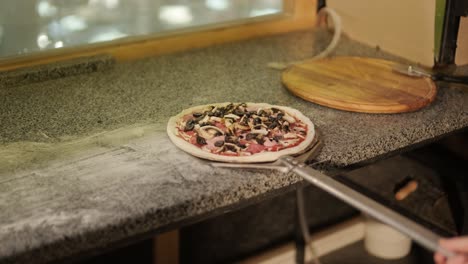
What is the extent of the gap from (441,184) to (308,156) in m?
0.80

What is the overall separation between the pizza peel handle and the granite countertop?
0.40ft

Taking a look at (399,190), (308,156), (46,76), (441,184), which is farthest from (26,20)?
(441,184)

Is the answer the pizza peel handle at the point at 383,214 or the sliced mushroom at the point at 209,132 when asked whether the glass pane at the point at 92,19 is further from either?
the pizza peel handle at the point at 383,214

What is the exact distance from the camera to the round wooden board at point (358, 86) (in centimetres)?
127

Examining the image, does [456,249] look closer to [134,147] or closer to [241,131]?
[241,131]

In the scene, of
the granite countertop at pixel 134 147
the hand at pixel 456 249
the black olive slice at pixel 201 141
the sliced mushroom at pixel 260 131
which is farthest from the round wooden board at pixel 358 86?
the hand at pixel 456 249

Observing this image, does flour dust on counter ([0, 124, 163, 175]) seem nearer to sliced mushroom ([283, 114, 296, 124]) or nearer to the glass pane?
sliced mushroom ([283, 114, 296, 124])

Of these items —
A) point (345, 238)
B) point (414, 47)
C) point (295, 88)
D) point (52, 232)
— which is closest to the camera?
point (52, 232)

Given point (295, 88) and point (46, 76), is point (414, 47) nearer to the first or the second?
point (295, 88)

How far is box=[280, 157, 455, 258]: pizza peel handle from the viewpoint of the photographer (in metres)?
0.78

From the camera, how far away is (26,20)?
4.65 ft

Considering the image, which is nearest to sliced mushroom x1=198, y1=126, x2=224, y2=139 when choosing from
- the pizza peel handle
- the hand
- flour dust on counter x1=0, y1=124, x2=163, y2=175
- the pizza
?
the pizza

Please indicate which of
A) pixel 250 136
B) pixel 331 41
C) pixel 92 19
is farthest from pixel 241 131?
pixel 331 41

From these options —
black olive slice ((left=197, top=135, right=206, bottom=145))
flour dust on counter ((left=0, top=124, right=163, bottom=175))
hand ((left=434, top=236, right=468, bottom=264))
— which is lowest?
hand ((left=434, top=236, right=468, bottom=264))
